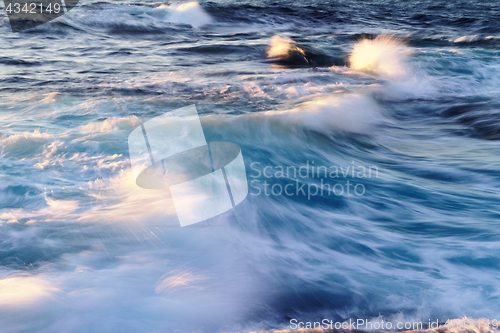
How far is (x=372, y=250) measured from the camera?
9.60 feet

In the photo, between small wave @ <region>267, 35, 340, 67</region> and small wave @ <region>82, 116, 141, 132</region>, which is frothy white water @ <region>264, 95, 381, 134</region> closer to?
small wave @ <region>82, 116, 141, 132</region>

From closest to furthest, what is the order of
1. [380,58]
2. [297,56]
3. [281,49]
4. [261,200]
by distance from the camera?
[261,200] < [380,58] < [297,56] < [281,49]

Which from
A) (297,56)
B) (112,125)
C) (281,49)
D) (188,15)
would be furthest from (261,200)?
(188,15)

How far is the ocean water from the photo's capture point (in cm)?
234

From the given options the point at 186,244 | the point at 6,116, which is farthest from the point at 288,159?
the point at 6,116

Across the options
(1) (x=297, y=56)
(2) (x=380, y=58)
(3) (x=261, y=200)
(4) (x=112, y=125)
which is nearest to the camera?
(3) (x=261, y=200)

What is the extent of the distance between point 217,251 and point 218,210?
0.57m

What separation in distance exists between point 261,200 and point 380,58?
7.37m

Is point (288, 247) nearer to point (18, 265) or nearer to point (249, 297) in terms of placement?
point (249, 297)

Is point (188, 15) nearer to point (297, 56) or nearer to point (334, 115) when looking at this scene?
point (297, 56)

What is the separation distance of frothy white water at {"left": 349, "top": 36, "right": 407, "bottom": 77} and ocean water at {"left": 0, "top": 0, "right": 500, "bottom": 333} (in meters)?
0.08

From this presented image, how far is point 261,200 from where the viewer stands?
3.64 m

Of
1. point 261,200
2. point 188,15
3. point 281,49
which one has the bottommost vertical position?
point 261,200

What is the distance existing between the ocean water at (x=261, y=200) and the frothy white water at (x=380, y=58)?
0.27 ft
